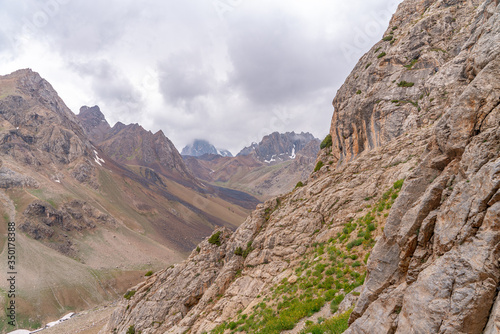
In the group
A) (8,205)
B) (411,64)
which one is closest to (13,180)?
(8,205)

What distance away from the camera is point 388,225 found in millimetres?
11977

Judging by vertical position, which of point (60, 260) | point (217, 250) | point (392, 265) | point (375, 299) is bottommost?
point (60, 260)

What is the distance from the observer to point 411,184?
12.0 meters

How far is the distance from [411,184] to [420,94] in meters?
35.3

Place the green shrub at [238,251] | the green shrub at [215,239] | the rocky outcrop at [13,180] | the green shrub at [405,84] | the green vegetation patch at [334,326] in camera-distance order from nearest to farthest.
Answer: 1. the green vegetation patch at [334,326]
2. the green shrub at [238,251]
3. the green shrub at [405,84]
4. the green shrub at [215,239]
5. the rocky outcrop at [13,180]

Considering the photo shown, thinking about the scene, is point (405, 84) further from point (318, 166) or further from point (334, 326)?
point (334, 326)

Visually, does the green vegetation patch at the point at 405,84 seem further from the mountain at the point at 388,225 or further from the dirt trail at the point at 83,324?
the dirt trail at the point at 83,324

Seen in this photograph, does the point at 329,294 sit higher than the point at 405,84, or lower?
lower

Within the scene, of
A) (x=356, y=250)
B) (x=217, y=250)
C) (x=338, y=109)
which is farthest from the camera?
(x=338, y=109)

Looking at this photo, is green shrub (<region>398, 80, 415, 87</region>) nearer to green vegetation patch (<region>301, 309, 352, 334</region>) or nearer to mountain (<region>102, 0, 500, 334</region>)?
mountain (<region>102, 0, 500, 334</region>)

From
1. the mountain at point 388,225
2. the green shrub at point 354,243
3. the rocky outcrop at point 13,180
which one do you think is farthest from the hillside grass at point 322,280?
the rocky outcrop at point 13,180

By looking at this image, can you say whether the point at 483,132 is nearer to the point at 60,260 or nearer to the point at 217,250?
the point at 217,250

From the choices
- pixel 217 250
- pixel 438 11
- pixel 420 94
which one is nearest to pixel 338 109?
pixel 420 94

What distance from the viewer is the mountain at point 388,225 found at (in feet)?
27.1
